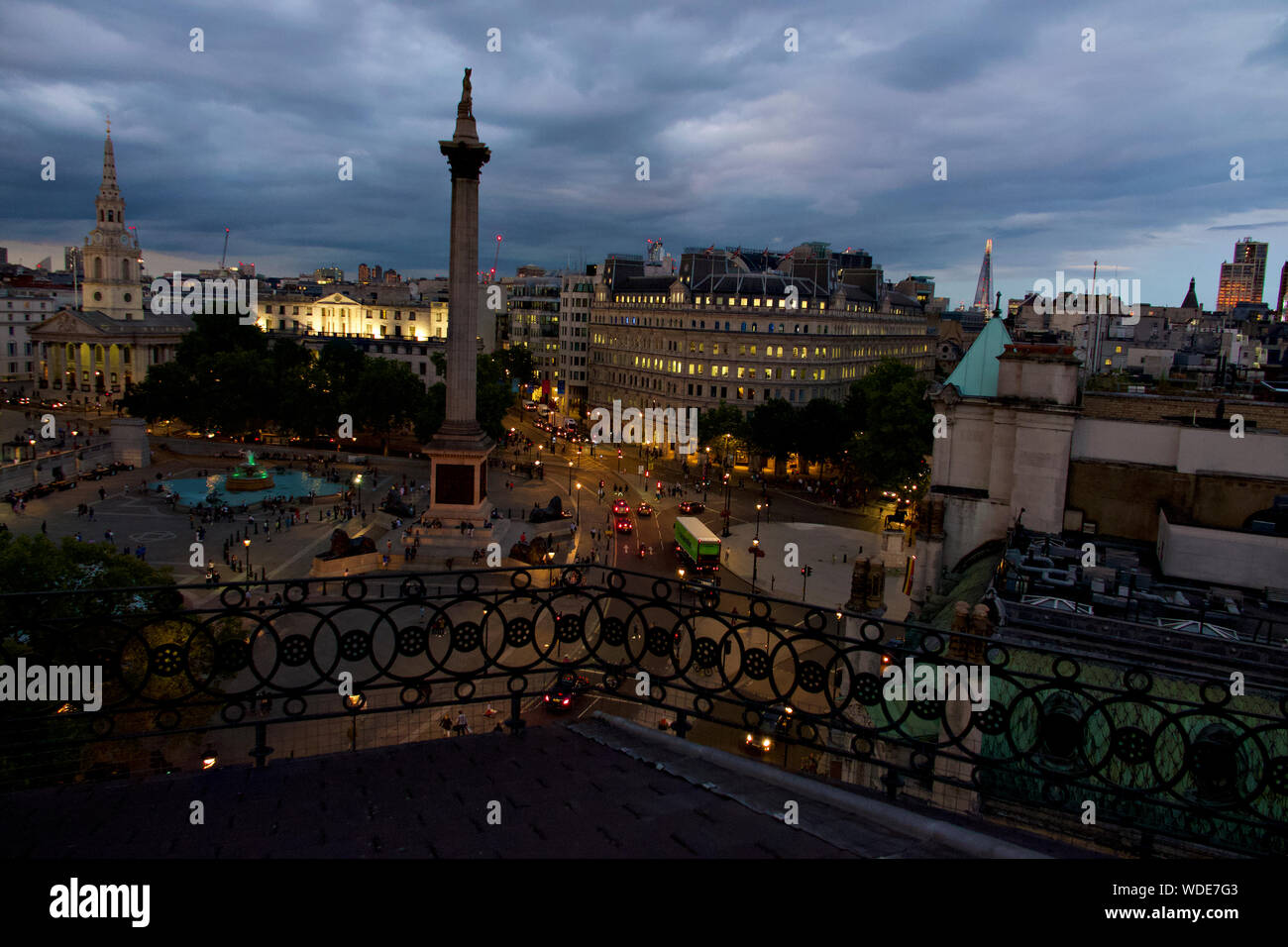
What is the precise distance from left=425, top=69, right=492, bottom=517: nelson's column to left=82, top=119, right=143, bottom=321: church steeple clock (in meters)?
75.6

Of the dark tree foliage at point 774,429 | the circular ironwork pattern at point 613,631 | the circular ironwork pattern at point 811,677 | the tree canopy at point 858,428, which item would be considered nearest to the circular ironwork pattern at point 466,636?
the circular ironwork pattern at point 613,631

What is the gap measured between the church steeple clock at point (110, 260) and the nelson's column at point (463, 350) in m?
75.6

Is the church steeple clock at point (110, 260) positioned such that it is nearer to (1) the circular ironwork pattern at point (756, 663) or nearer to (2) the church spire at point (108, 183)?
(2) the church spire at point (108, 183)

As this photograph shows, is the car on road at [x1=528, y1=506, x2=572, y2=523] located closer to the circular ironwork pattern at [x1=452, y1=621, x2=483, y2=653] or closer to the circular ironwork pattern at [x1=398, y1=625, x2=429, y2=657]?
the circular ironwork pattern at [x1=452, y1=621, x2=483, y2=653]

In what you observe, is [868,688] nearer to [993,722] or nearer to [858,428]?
[993,722]

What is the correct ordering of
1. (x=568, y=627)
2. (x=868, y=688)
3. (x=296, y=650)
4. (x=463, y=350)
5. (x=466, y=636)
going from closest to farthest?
1. (x=868, y=688)
2. (x=296, y=650)
3. (x=466, y=636)
4. (x=568, y=627)
5. (x=463, y=350)

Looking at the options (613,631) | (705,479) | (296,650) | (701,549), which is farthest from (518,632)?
(705,479)

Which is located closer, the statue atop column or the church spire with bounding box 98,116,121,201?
the statue atop column

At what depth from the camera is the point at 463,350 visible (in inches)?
1626

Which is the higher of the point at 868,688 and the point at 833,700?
the point at 868,688

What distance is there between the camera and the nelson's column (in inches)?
1575

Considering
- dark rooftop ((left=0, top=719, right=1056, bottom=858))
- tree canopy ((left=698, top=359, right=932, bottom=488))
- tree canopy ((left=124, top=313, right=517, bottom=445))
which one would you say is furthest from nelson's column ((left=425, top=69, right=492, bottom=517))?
dark rooftop ((left=0, top=719, right=1056, bottom=858))

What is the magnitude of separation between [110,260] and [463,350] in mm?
78366

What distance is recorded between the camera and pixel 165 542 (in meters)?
40.4
